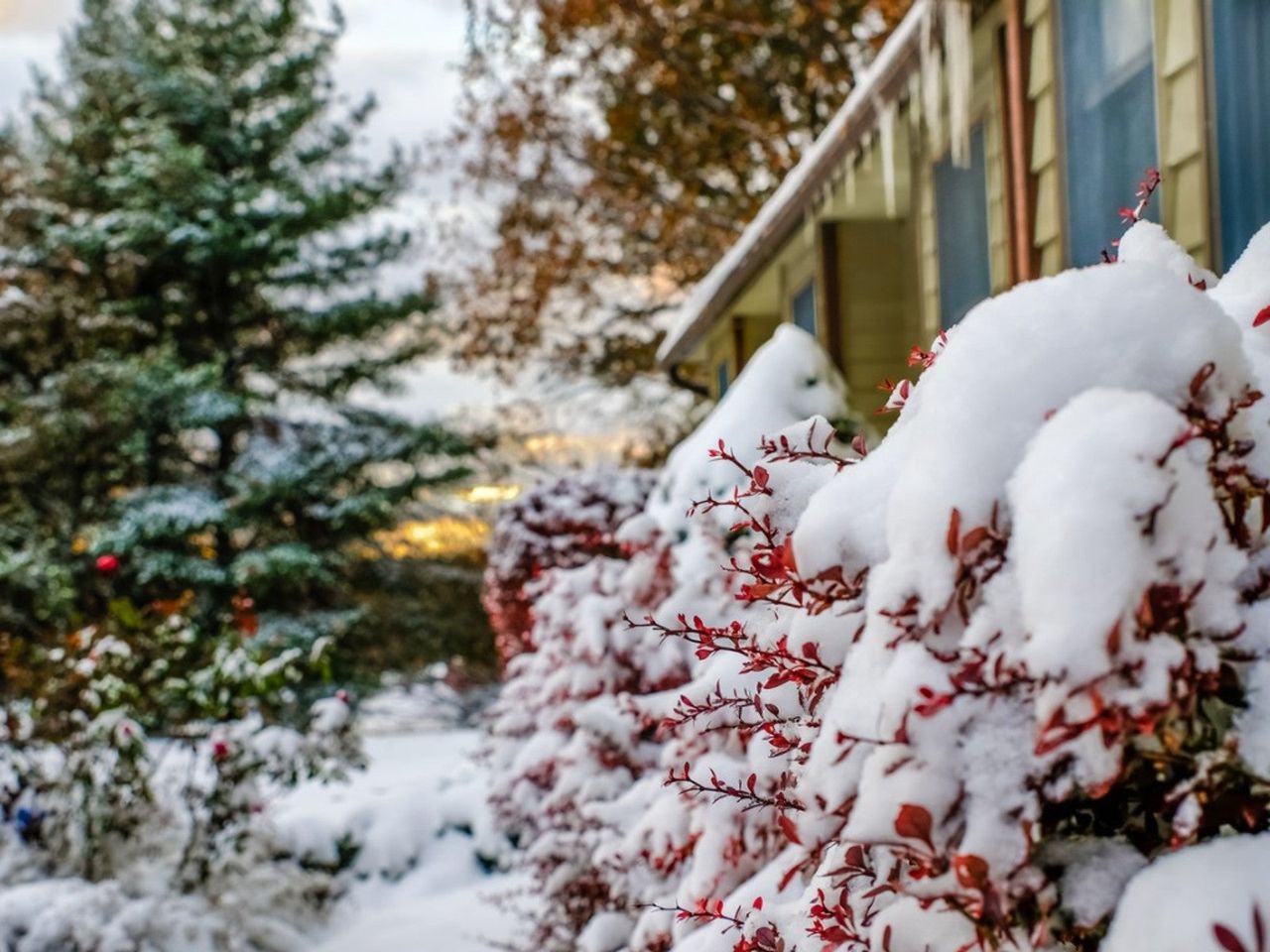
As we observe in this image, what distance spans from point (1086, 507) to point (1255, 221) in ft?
8.22

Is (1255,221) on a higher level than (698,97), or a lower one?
lower

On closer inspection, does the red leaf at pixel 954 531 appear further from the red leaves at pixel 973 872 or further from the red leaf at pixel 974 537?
the red leaves at pixel 973 872

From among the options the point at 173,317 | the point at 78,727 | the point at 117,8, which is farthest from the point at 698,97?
the point at 78,727

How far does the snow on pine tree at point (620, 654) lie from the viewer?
4.21 metres

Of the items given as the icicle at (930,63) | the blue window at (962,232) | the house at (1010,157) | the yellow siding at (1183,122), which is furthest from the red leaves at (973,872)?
the blue window at (962,232)

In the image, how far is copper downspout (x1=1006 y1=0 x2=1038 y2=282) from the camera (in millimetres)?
4262

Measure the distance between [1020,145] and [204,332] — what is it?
1436 cm

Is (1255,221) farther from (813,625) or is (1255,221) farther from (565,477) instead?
(565,477)

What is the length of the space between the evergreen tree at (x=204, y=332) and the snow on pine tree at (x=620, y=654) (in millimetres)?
9328

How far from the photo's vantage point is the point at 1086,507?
99 cm

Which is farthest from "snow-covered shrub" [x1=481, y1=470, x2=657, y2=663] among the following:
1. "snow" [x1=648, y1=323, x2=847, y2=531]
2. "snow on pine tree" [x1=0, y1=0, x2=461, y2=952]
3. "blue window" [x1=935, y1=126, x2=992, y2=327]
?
"snow" [x1=648, y1=323, x2=847, y2=531]

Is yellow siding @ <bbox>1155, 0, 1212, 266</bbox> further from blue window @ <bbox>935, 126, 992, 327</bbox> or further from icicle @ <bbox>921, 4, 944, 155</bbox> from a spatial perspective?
blue window @ <bbox>935, 126, 992, 327</bbox>

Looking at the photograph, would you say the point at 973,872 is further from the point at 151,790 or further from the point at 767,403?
the point at 151,790

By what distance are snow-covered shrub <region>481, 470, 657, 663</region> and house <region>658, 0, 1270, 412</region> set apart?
3150mm
